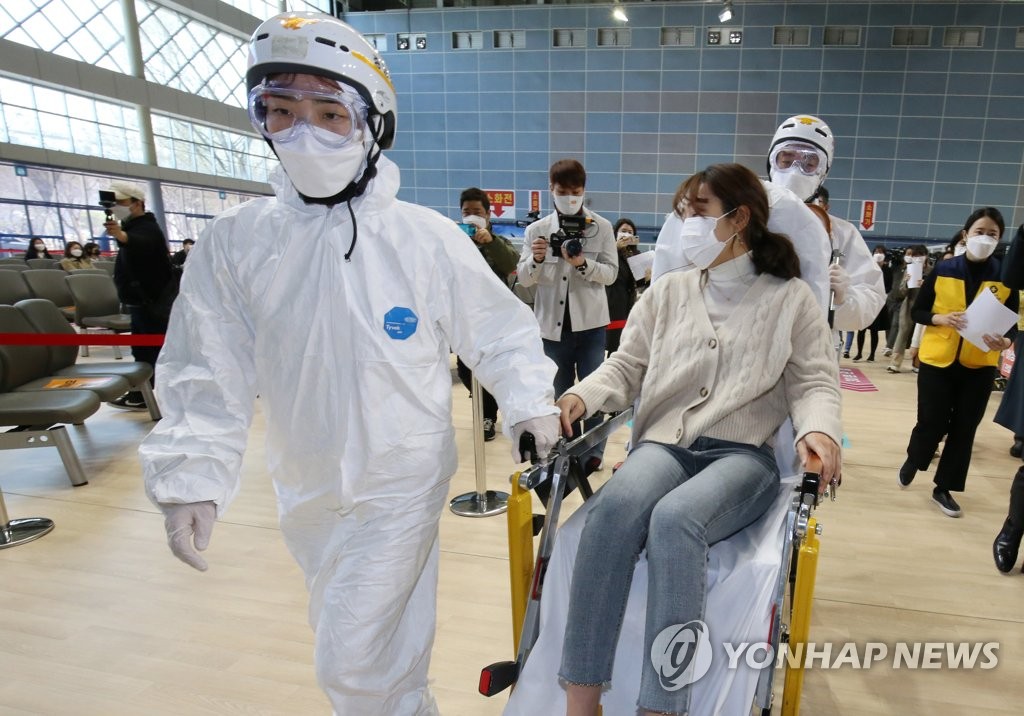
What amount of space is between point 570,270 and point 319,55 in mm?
1849

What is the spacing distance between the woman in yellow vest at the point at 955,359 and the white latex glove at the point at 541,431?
230cm

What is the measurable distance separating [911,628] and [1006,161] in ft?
45.0

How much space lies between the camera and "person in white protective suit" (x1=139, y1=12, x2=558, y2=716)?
1.11m

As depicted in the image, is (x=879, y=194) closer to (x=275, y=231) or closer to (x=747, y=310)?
(x=747, y=310)

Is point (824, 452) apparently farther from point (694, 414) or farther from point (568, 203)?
point (568, 203)

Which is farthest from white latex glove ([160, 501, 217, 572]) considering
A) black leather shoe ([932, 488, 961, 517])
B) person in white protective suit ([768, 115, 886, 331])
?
black leather shoe ([932, 488, 961, 517])

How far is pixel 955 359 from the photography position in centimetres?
261

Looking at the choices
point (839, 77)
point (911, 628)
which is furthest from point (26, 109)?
point (839, 77)

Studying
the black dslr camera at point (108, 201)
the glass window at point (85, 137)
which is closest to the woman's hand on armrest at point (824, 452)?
the black dslr camera at point (108, 201)

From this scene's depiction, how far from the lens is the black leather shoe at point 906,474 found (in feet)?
9.73

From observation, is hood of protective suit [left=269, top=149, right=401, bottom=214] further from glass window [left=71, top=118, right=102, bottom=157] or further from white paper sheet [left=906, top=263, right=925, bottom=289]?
glass window [left=71, top=118, right=102, bottom=157]

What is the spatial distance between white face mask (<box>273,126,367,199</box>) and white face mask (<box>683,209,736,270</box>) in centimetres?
94

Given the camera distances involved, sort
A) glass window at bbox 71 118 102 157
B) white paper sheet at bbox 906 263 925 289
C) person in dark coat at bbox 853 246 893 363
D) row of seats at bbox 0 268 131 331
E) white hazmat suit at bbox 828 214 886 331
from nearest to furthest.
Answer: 1. white hazmat suit at bbox 828 214 886 331
2. row of seats at bbox 0 268 131 331
3. white paper sheet at bbox 906 263 925 289
4. person in dark coat at bbox 853 246 893 363
5. glass window at bbox 71 118 102 157

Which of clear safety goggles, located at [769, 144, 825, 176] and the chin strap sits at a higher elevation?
clear safety goggles, located at [769, 144, 825, 176]
